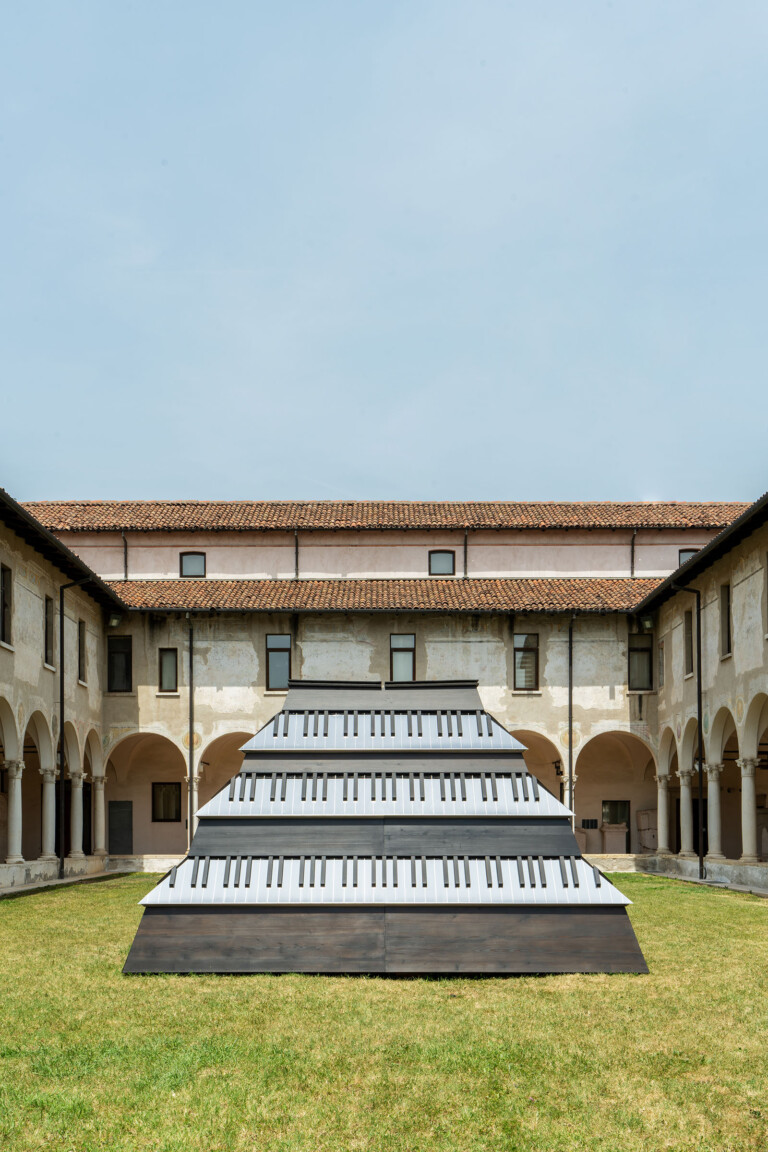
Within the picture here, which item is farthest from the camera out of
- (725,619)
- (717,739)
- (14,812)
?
(717,739)

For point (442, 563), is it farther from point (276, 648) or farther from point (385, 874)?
point (385, 874)

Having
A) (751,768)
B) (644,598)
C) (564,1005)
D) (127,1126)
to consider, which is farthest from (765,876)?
(127,1126)

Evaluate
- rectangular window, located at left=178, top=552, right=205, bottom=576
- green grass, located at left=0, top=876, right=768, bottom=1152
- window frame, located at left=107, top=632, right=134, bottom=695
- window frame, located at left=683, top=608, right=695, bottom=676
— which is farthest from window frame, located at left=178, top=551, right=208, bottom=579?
green grass, located at left=0, top=876, right=768, bottom=1152

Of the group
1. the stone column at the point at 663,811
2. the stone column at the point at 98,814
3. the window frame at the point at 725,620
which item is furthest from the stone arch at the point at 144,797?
the window frame at the point at 725,620

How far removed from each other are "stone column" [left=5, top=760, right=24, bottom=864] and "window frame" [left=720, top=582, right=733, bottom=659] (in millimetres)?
16079

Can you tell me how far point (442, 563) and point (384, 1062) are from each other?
101 feet

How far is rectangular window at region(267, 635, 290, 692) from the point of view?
3297 cm

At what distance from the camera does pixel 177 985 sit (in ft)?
28.2

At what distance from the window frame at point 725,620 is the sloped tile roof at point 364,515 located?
36.5ft

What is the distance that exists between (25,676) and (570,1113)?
2087 cm

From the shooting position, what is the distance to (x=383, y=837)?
9.68 m

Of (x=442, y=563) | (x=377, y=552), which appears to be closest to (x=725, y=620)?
(x=442, y=563)

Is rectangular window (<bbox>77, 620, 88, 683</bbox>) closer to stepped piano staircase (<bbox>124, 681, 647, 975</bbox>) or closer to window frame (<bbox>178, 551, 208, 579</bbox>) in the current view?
window frame (<bbox>178, 551, 208, 579</bbox>)

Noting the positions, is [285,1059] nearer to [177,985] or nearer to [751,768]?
[177,985]
